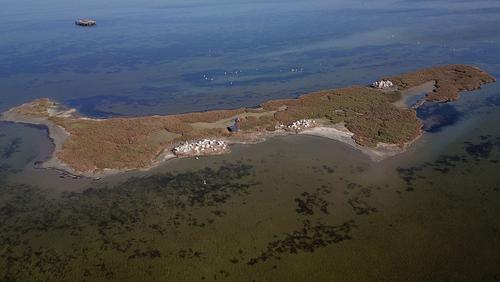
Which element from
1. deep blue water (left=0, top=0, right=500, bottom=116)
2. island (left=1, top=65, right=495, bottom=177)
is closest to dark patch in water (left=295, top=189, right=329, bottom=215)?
island (left=1, top=65, right=495, bottom=177)

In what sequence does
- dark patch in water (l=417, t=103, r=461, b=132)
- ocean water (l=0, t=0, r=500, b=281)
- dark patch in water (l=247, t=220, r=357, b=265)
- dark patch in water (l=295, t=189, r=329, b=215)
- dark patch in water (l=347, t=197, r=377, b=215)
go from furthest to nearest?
dark patch in water (l=417, t=103, r=461, b=132)
dark patch in water (l=295, t=189, r=329, b=215)
dark patch in water (l=347, t=197, r=377, b=215)
dark patch in water (l=247, t=220, r=357, b=265)
ocean water (l=0, t=0, r=500, b=281)

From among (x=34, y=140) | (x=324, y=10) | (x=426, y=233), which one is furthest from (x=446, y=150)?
(x=324, y=10)

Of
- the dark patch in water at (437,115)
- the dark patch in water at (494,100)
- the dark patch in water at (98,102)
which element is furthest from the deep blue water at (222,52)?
the dark patch in water at (437,115)

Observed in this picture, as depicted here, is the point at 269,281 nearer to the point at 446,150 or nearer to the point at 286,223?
the point at 286,223

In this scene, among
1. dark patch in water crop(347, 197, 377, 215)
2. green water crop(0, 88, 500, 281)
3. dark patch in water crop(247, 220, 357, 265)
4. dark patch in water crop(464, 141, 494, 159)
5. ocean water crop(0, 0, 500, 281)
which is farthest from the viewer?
dark patch in water crop(464, 141, 494, 159)

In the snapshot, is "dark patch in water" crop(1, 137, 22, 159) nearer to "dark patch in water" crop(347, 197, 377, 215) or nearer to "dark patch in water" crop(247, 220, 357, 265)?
"dark patch in water" crop(247, 220, 357, 265)

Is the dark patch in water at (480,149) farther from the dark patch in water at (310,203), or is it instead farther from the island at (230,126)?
the dark patch in water at (310,203)

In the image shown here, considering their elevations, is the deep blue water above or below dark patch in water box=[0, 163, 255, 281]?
above
